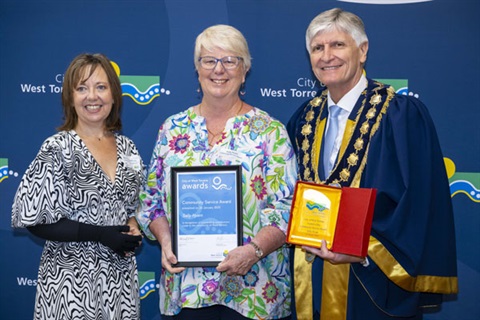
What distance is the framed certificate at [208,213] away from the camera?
259 centimetres

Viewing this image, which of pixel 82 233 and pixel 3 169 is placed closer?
pixel 82 233

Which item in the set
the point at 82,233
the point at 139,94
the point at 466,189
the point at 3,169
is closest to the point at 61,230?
the point at 82,233

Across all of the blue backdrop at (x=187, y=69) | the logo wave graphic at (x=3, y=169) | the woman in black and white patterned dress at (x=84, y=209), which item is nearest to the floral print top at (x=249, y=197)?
the woman in black and white patterned dress at (x=84, y=209)

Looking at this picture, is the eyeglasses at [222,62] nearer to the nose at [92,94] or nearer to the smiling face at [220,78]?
the smiling face at [220,78]

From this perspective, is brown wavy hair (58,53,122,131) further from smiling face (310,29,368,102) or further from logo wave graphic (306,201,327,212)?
logo wave graphic (306,201,327,212)

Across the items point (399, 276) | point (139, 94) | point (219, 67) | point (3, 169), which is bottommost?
point (399, 276)

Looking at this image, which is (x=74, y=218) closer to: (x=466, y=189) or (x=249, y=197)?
(x=249, y=197)

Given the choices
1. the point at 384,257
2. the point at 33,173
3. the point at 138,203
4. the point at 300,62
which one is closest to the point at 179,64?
the point at 300,62

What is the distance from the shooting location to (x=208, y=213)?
2.60 metres

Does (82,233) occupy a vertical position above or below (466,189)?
below

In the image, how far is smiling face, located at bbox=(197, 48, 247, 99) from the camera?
2.73 m

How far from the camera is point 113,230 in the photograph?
2.71 m

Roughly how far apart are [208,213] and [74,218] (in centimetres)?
65

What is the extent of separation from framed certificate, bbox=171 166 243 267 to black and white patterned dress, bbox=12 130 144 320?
1.25ft
